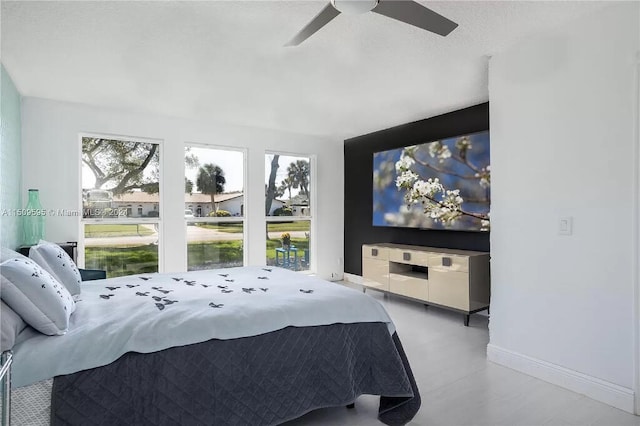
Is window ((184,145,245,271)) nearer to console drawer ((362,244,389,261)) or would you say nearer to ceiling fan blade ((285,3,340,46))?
console drawer ((362,244,389,261))

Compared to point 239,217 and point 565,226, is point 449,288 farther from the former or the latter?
point 239,217

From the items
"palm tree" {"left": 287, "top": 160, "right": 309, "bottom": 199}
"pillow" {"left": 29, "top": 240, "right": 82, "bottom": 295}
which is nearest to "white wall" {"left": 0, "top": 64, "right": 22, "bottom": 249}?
"pillow" {"left": 29, "top": 240, "right": 82, "bottom": 295}

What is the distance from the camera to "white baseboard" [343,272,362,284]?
6031 millimetres

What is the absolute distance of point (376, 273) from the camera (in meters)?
5.01

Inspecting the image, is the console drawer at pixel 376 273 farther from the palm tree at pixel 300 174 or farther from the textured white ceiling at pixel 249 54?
the textured white ceiling at pixel 249 54

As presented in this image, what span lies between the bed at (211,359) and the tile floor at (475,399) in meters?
0.21

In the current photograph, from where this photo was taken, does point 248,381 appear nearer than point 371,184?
Yes

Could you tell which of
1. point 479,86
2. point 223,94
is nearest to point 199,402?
point 223,94

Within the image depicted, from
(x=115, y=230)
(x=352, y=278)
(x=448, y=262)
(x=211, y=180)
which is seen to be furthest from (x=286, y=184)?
(x=448, y=262)

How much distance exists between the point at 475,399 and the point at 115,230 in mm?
4223

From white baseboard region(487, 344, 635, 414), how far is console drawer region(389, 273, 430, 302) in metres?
1.27

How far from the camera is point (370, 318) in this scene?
2275 mm

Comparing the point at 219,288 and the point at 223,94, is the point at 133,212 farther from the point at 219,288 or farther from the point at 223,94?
the point at 219,288

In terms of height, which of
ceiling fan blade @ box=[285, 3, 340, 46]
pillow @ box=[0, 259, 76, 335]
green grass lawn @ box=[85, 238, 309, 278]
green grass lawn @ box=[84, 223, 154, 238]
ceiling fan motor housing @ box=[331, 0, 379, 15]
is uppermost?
ceiling fan blade @ box=[285, 3, 340, 46]
